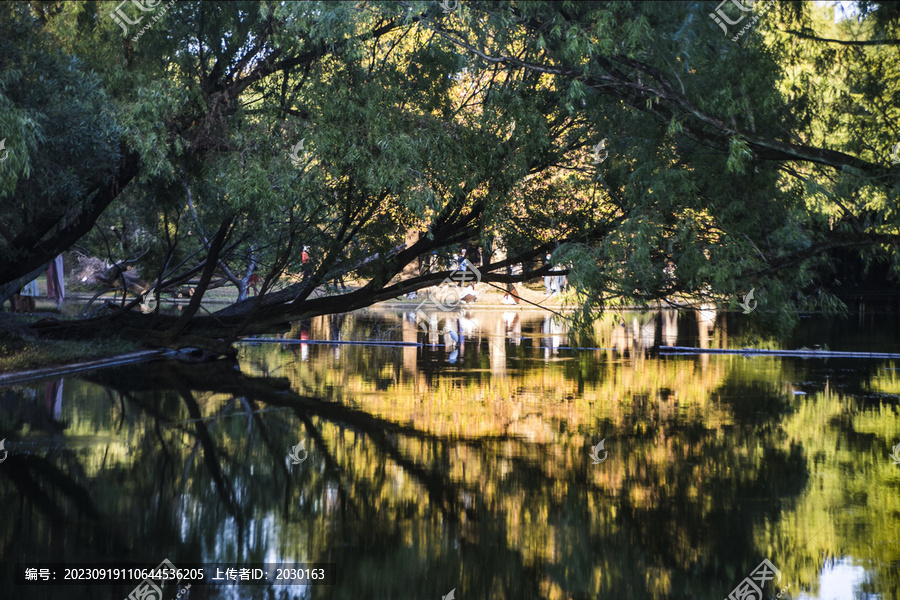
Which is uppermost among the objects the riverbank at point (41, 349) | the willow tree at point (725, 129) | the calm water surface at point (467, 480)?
the willow tree at point (725, 129)

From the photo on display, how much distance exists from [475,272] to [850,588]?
10296 mm

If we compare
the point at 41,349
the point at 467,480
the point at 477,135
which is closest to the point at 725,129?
the point at 477,135

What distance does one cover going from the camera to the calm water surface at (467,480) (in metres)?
5.79

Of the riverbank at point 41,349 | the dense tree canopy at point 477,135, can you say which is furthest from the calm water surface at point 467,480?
the dense tree canopy at point 477,135

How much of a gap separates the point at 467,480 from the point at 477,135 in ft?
22.4

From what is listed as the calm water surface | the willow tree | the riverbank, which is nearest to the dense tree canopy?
the willow tree

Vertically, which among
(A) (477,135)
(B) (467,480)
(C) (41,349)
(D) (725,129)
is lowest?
(B) (467,480)

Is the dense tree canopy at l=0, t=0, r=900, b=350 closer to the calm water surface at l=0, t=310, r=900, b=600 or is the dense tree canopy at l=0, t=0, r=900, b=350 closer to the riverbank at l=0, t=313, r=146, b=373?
the riverbank at l=0, t=313, r=146, b=373

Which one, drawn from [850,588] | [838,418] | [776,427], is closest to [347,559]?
[850,588]

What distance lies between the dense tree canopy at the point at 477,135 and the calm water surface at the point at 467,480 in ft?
6.36

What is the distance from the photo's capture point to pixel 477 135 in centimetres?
1348

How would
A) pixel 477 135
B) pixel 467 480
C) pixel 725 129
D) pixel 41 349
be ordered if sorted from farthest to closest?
Result: pixel 41 349
pixel 477 135
pixel 725 129
pixel 467 480

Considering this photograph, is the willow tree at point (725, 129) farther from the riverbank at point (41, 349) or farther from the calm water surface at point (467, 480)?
the riverbank at point (41, 349)

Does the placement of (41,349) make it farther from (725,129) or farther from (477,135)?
(725,129)
